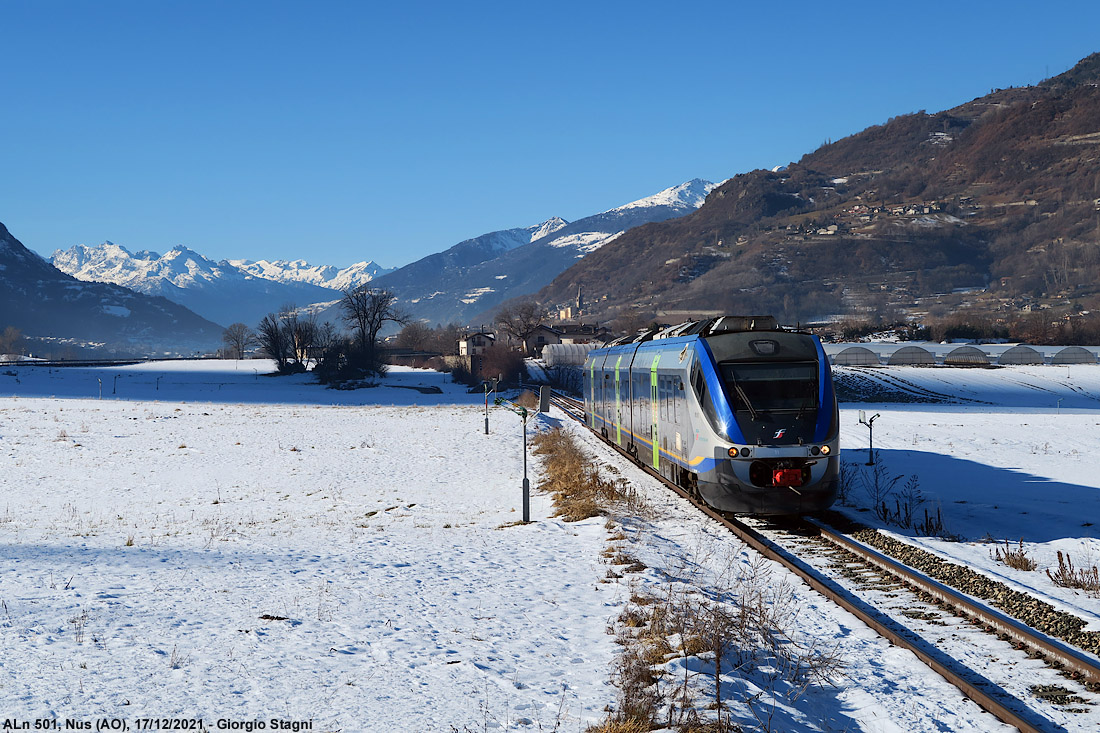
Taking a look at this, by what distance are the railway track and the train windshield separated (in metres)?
2.44

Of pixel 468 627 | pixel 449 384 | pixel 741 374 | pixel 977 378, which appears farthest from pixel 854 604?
pixel 449 384

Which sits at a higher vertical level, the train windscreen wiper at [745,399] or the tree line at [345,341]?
the tree line at [345,341]

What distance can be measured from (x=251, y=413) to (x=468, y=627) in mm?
55752

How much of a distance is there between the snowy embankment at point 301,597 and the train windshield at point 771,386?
3890mm

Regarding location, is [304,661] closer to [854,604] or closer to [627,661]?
[627,661]

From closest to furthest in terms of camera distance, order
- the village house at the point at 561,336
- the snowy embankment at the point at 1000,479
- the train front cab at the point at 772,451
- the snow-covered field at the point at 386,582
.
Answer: the snow-covered field at the point at 386,582 → the snowy embankment at the point at 1000,479 → the train front cab at the point at 772,451 → the village house at the point at 561,336

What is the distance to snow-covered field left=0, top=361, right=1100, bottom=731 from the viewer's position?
26.1 ft

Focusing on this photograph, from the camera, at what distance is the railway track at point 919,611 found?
8172 millimetres

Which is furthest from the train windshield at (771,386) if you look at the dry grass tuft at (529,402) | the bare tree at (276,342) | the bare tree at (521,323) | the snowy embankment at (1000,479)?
the bare tree at (521,323)

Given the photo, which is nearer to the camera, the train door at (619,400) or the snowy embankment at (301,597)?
the snowy embankment at (301,597)

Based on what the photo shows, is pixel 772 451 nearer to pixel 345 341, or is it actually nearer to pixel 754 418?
pixel 754 418

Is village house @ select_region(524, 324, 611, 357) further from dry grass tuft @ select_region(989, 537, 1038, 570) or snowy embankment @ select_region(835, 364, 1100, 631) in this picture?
dry grass tuft @ select_region(989, 537, 1038, 570)

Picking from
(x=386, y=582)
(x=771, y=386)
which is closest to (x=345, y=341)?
(x=771, y=386)

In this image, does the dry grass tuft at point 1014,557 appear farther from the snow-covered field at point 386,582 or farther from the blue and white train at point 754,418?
the blue and white train at point 754,418
